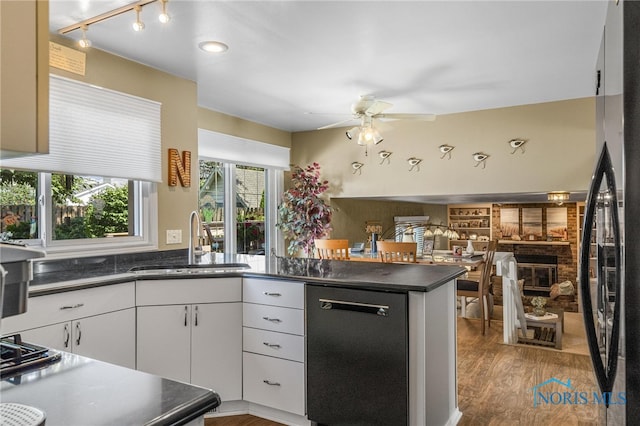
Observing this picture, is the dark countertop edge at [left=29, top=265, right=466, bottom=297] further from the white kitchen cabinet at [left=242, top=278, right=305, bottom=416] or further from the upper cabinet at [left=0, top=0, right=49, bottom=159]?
the upper cabinet at [left=0, top=0, right=49, bottom=159]

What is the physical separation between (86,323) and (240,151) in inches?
113

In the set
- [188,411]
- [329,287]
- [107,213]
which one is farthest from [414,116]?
[188,411]

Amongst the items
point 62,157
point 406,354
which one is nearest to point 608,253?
point 406,354

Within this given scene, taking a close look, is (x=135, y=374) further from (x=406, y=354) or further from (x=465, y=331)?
(x=465, y=331)

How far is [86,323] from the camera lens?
7.68ft

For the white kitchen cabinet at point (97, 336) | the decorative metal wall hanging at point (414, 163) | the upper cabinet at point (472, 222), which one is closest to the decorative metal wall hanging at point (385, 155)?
the decorative metal wall hanging at point (414, 163)

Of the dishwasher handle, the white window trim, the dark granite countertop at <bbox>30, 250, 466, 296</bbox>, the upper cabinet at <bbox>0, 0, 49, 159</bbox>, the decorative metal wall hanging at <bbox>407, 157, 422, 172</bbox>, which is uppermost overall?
the decorative metal wall hanging at <bbox>407, 157, 422, 172</bbox>

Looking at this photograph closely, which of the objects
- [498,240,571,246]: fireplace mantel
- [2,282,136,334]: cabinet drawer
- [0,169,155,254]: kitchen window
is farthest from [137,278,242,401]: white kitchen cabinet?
[498,240,571,246]: fireplace mantel

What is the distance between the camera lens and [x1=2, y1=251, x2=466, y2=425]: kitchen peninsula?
2.16 meters

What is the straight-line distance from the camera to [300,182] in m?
5.43

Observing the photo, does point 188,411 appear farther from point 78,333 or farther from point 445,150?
point 445,150

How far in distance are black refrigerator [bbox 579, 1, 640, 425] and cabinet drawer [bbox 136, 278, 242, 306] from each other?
6.47 feet

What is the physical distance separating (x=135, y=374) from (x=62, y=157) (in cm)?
220

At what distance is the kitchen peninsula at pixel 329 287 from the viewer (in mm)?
2158
